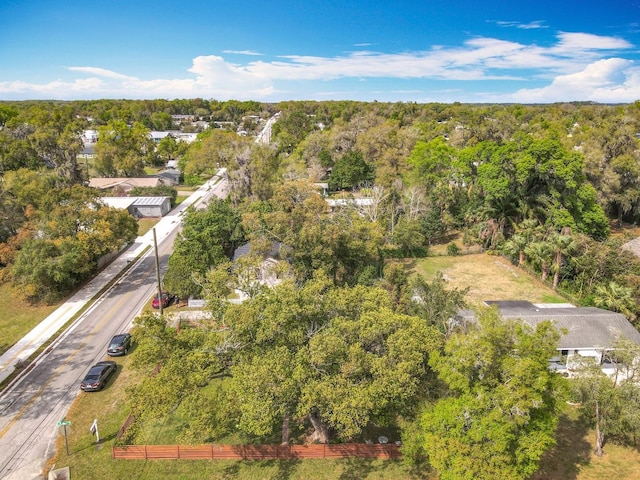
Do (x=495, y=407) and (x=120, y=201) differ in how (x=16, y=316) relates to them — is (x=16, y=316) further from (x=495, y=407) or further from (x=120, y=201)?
(x=495, y=407)

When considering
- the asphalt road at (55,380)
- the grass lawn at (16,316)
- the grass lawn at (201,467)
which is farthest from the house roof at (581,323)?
the grass lawn at (16,316)

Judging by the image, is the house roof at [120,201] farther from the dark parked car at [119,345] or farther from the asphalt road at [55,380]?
the dark parked car at [119,345]

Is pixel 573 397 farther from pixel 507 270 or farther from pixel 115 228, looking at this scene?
pixel 115 228

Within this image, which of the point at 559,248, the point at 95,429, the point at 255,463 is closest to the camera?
the point at 255,463

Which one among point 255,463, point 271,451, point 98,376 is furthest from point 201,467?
point 98,376

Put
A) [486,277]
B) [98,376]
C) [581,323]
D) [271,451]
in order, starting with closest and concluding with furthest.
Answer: [271,451], [98,376], [581,323], [486,277]
